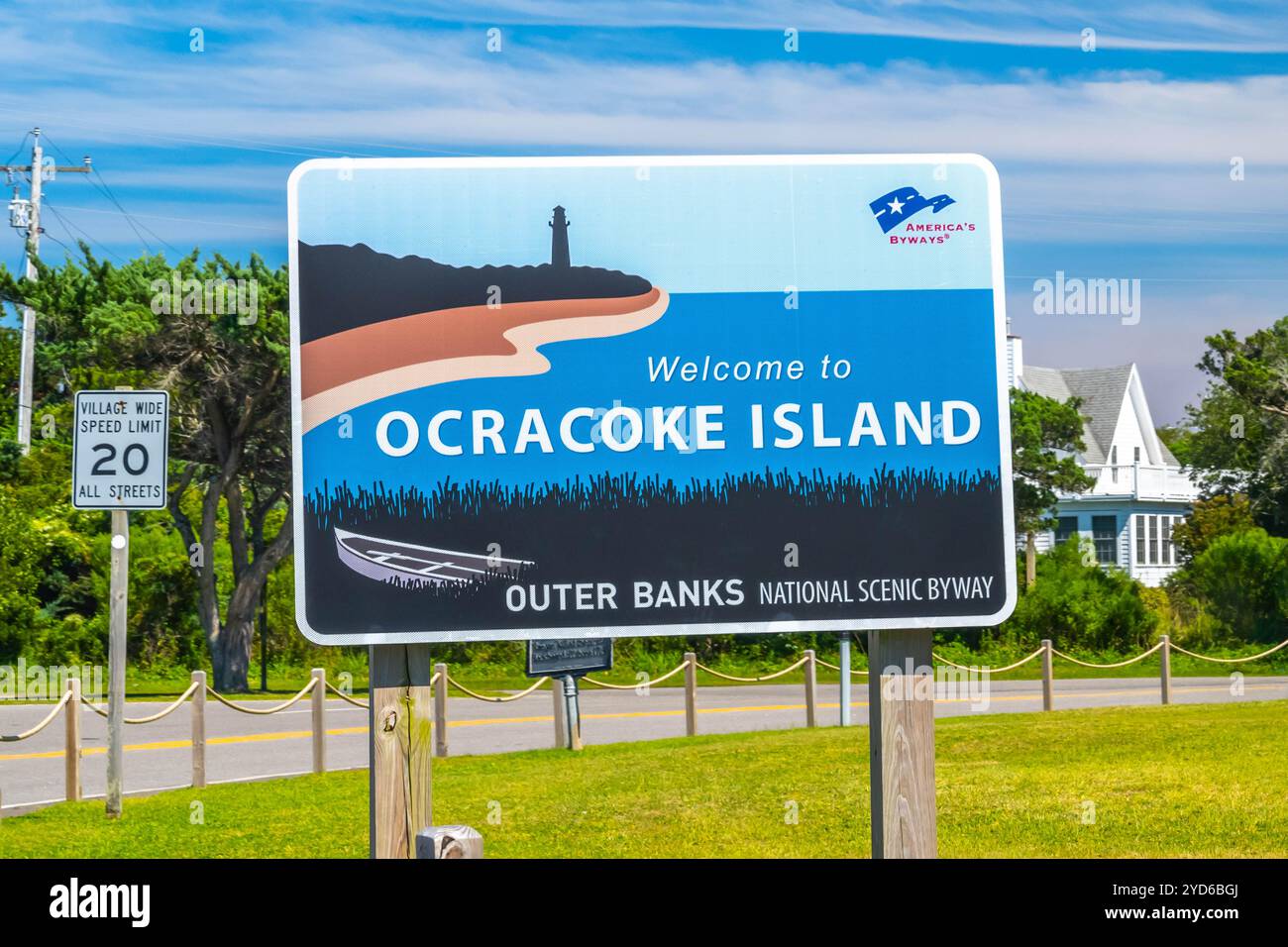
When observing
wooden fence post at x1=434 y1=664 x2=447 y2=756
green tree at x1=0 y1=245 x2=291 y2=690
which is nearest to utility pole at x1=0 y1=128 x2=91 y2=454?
green tree at x1=0 y1=245 x2=291 y2=690

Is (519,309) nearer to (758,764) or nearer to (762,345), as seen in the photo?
(762,345)

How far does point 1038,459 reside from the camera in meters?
39.8

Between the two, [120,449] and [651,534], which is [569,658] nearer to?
[120,449]

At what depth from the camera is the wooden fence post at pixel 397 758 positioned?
5418 millimetres

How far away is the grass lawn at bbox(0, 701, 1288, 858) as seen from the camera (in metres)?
8.98

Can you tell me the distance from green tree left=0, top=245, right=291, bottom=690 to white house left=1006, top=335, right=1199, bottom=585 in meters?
30.5

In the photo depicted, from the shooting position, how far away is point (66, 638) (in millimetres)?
31906

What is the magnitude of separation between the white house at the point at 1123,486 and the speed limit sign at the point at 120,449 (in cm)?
4434

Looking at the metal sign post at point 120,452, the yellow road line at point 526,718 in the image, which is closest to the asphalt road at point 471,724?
the yellow road line at point 526,718

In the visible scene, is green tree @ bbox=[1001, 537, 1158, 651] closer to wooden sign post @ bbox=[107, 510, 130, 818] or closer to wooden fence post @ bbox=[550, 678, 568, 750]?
wooden fence post @ bbox=[550, 678, 568, 750]

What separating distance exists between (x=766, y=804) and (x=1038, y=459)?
30982 mm

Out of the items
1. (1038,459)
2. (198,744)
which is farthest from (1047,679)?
(1038,459)

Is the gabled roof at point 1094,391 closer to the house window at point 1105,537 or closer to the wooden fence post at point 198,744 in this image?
the house window at point 1105,537

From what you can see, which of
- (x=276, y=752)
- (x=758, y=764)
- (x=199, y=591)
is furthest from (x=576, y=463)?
(x=199, y=591)
